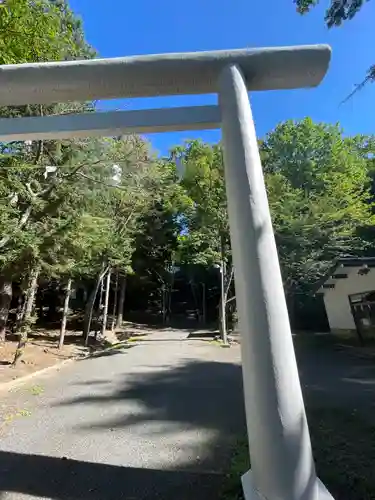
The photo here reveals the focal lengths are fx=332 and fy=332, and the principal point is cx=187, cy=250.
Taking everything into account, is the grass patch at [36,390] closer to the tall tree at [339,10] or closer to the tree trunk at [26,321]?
the tree trunk at [26,321]

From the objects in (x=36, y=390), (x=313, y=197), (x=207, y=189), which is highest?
(x=313, y=197)

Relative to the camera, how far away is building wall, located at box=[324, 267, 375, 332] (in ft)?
37.5

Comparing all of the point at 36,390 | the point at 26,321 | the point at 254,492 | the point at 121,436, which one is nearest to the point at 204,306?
the point at 26,321

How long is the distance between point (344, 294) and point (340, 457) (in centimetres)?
1138

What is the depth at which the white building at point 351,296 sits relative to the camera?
10086 millimetres

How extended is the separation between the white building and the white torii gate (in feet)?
29.4

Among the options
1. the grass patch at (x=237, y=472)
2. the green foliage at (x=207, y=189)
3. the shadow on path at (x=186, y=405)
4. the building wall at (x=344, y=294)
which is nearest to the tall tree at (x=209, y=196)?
the green foliage at (x=207, y=189)

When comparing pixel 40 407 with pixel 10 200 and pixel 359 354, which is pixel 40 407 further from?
pixel 359 354

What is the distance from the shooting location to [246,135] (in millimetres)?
2107

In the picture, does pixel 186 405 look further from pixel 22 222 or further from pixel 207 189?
pixel 207 189

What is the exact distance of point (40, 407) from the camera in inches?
191

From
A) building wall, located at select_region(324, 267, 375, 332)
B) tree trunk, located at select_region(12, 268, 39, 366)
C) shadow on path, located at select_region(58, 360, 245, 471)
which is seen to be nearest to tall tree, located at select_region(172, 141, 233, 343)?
building wall, located at select_region(324, 267, 375, 332)

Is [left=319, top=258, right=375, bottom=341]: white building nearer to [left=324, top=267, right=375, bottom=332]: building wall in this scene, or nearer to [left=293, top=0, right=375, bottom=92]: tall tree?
[left=324, top=267, right=375, bottom=332]: building wall

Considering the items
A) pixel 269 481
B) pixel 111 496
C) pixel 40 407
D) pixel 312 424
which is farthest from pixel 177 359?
pixel 269 481
